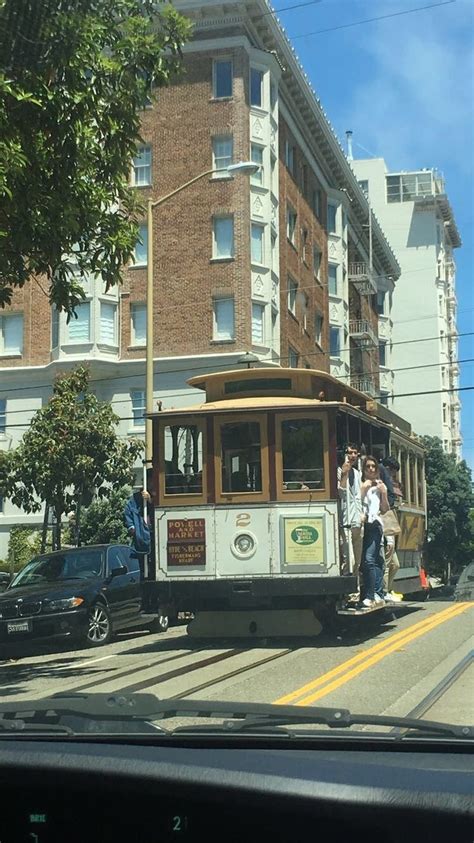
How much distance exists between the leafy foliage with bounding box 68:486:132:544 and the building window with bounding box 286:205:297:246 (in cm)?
1630

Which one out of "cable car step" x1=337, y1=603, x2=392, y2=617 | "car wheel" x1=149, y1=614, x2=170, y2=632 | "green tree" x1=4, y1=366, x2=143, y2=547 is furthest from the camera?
"green tree" x1=4, y1=366, x2=143, y2=547

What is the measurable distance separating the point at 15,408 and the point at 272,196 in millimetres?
13061

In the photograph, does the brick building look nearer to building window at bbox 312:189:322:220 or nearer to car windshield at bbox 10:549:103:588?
building window at bbox 312:189:322:220

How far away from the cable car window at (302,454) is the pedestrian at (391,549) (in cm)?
169

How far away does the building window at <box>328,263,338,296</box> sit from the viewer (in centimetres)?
4978

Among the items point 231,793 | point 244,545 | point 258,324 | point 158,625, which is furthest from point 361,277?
point 231,793

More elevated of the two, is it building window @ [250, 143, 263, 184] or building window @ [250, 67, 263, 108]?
building window @ [250, 67, 263, 108]

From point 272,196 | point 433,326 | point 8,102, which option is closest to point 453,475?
point 272,196

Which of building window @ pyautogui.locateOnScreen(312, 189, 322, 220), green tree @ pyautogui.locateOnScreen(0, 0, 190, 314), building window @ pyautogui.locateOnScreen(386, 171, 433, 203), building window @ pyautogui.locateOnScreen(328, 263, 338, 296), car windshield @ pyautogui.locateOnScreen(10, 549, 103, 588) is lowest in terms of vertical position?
car windshield @ pyautogui.locateOnScreen(10, 549, 103, 588)

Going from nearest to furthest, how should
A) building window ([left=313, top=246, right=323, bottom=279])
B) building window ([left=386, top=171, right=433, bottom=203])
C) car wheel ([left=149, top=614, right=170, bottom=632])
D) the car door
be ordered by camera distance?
the car door < car wheel ([left=149, top=614, right=170, bottom=632]) < building window ([left=313, top=246, right=323, bottom=279]) < building window ([left=386, top=171, right=433, bottom=203])

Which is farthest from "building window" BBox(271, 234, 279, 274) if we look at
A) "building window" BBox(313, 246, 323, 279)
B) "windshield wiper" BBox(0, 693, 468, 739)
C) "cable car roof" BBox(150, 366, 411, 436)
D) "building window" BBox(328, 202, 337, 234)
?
"windshield wiper" BBox(0, 693, 468, 739)

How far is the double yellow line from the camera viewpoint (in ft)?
26.2

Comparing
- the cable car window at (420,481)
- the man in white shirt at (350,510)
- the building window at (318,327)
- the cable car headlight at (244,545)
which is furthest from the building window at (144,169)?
the cable car headlight at (244,545)

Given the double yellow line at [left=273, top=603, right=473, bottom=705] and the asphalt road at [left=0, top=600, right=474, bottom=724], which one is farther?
the double yellow line at [left=273, top=603, right=473, bottom=705]
